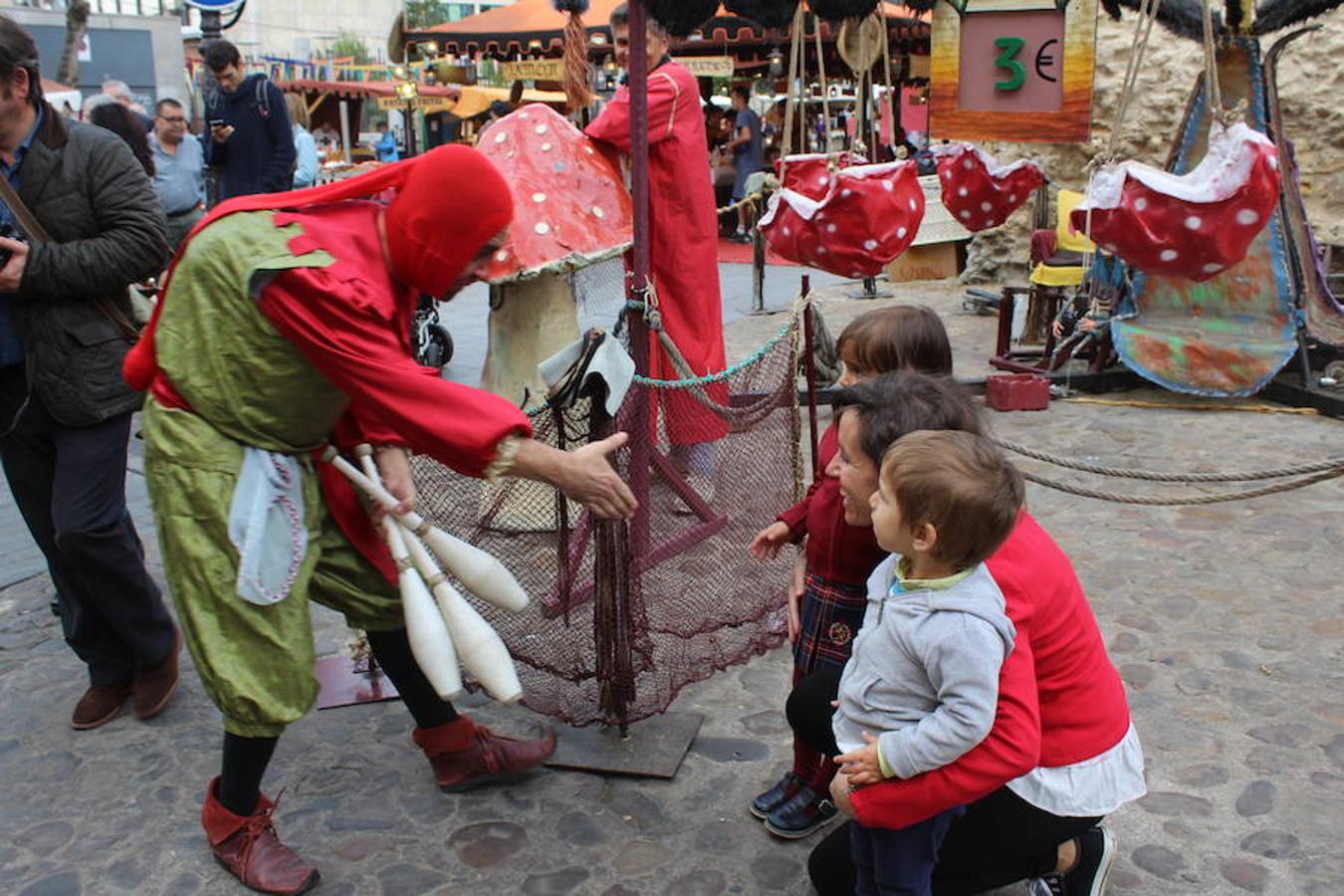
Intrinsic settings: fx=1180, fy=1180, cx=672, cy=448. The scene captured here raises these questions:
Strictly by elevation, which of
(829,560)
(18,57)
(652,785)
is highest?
(18,57)

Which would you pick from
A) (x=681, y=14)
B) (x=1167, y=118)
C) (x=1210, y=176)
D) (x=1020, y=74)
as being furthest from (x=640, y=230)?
(x=1167, y=118)

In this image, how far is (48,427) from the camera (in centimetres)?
308

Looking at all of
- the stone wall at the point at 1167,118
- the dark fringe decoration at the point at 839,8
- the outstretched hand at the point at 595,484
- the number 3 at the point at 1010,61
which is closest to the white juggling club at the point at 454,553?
the outstretched hand at the point at 595,484

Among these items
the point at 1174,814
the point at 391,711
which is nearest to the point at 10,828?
the point at 391,711

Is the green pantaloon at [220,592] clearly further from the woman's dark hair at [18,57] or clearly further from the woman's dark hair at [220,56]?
the woman's dark hair at [220,56]

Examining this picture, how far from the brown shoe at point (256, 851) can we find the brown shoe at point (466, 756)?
42cm

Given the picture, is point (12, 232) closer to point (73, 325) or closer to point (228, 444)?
point (73, 325)

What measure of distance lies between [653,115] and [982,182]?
3.14m

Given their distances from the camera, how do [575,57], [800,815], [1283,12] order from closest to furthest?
[800,815] → [575,57] → [1283,12]

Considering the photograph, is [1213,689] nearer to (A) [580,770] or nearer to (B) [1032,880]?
(B) [1032,880]

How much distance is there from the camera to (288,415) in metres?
2.39

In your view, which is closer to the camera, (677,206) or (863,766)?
(863,766)

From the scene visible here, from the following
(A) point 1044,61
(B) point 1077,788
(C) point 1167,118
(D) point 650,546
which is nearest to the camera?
(B) point 1077,788

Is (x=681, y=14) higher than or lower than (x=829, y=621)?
higher
